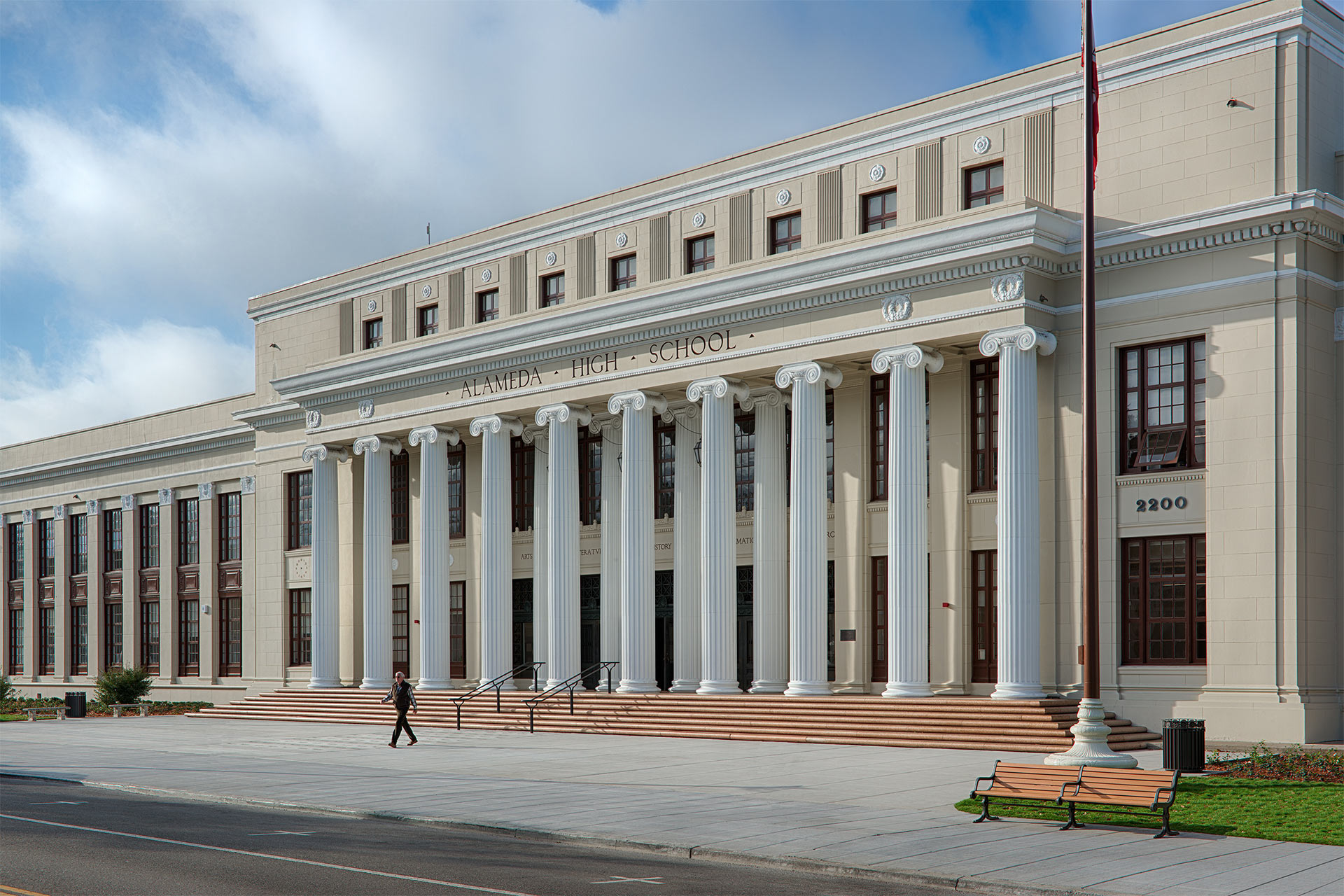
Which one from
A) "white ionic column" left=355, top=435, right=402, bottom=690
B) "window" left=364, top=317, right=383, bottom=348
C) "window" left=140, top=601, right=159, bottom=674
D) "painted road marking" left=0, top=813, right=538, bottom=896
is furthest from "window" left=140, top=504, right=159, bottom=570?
"painted road marking" left=0, top=813, right=538, bottom=896

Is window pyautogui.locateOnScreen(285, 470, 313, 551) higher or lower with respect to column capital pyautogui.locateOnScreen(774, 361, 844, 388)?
lower

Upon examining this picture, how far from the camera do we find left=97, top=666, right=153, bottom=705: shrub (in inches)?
1971

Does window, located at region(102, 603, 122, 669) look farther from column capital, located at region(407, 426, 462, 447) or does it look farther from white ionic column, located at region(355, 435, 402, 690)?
column capital, located at region(407, 426, 462, 447)

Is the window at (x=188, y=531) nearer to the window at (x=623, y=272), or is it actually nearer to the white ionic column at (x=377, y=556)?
the white ionic column at (x=377, y=556)

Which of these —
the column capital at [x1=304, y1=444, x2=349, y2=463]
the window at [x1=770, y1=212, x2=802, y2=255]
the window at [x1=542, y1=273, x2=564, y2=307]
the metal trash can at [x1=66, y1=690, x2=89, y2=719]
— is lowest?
the metal trash can at [x1=66, y1=690, x2=89, y2=719]

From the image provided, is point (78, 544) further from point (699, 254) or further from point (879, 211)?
point (879, 211)

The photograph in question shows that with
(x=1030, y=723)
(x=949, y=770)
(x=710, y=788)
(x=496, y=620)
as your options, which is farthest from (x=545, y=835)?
(x=496, y=620)

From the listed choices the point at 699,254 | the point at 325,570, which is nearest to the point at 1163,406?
the point at 699,254

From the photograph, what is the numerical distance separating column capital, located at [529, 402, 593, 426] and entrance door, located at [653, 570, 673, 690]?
17.2 feet

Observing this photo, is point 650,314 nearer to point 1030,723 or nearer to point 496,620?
point 496,620

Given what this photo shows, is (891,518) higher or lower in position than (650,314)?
lower

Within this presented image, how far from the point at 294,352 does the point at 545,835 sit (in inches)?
1542

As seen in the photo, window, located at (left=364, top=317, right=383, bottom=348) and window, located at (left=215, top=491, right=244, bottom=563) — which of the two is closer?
window, located at (left=364, top=317, right=383, bottom=348)

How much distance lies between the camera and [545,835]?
1677 cm
